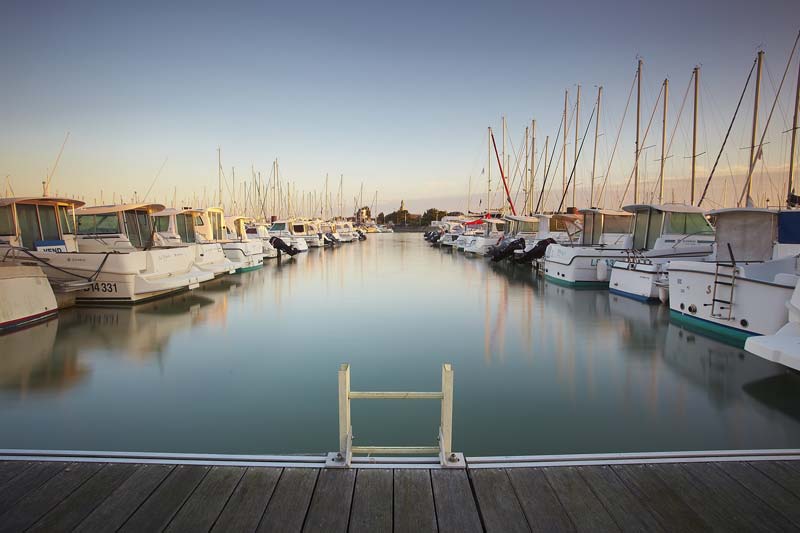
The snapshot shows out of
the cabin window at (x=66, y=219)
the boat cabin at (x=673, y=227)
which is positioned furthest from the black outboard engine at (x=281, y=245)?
the boat cabin at (x=673, y=227)

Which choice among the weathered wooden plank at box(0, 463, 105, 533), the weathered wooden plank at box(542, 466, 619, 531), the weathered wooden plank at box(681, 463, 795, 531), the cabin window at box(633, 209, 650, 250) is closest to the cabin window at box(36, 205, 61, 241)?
the weathered wooden plank at box(0, 463, 105, 533)

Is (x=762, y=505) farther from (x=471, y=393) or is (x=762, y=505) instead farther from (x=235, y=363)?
(x=235, y=363)

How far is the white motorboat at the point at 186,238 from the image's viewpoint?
54.1ft

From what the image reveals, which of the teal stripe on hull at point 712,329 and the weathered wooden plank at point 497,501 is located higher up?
the weathered wooden plank at point 497,501

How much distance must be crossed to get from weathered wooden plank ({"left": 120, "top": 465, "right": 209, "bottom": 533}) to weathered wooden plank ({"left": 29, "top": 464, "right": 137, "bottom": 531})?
1.04 ft

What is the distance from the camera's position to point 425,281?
1897 cm

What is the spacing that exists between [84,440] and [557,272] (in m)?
16.4

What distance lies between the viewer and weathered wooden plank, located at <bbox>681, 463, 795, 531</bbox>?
267 centimetres

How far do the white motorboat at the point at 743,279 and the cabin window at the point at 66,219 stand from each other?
1743cm

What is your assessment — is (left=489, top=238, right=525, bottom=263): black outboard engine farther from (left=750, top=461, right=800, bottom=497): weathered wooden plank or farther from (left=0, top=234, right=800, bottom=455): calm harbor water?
(left=750, top=461, right=800, bottom=497): weathered wooden plank

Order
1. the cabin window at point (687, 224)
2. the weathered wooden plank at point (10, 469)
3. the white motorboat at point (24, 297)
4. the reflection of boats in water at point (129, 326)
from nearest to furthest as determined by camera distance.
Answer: the weathered wooden plank at point (10, 469) < the reflection of boats in water at point (129, 326) < the white motorboat at point (24, 297) < the cabin window at point (687, 224)

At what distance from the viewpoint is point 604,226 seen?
62.6 feet

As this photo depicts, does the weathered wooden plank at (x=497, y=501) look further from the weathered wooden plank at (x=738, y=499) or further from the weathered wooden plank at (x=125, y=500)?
the weathered wooden plank at (x=125, y=500)

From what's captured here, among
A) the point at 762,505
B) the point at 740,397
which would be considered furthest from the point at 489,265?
the point at 762,505
